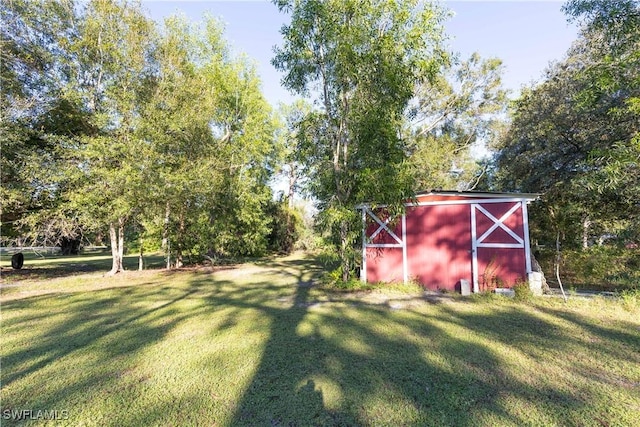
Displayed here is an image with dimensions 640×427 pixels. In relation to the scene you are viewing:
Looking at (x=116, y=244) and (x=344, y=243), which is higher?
(x=344, y=243)

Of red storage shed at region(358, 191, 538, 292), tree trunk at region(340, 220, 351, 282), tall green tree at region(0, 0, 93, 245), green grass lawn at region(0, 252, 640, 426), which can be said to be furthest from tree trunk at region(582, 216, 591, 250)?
tall green tree at region(0, 0, 93, 245)

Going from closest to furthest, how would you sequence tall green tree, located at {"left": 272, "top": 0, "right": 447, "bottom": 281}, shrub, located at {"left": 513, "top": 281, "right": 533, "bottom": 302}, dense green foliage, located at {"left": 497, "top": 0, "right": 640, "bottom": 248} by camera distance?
dense green foliage, located at {"left": 497, "top": 0, "right": 640, "bottom": 248} < shrub, located at {"left": 513, "top": 281, "right": 533, "bottom": 302} < tall green tree, located at {"left": 272, "top": 0, "right": 447, "bottom": 281}

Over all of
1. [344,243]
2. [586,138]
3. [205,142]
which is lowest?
[344,243]

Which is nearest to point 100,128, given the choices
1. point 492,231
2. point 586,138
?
point 492,231

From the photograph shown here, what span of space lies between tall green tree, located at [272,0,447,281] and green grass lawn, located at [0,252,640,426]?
9.88 feet

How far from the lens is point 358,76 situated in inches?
315

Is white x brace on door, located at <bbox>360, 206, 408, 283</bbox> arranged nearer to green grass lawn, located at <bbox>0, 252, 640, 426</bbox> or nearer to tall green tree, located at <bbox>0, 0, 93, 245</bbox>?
green grass lawn, located at <bbox>0, 252, 640, 426</bbox>

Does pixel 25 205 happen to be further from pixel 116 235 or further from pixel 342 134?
pixel 342 134

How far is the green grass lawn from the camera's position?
2518 millimetres

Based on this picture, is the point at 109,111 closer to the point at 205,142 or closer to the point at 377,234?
the point at 205,142

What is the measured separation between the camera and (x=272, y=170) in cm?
2253

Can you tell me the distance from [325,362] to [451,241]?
564 cm

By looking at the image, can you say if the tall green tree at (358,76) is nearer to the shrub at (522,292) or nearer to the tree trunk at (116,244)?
the shrub at (522,292)

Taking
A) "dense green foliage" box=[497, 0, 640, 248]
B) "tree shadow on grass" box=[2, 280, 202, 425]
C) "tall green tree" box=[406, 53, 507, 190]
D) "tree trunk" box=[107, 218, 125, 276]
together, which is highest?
"tall green tree" box=[406, 53, 507, 190]
